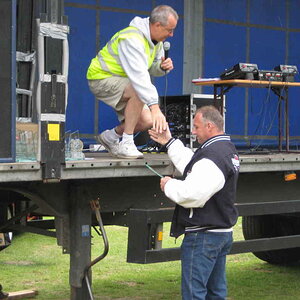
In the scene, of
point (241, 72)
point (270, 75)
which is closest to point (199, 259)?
point (241, 72)

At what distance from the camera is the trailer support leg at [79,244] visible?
584 centimetres

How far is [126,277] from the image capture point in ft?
28.2

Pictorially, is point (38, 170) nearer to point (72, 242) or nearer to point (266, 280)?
point (72, 242)

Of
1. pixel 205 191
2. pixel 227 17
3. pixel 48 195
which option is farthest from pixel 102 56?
pixel 227 17

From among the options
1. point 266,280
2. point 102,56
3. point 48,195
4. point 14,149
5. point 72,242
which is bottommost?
point 266,280

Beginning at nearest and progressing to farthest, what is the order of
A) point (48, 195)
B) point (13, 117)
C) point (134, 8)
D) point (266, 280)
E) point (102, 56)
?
point (13, 117) → point (48, 195) → point (102, 56) → point (266, 280) → point (134, 8)

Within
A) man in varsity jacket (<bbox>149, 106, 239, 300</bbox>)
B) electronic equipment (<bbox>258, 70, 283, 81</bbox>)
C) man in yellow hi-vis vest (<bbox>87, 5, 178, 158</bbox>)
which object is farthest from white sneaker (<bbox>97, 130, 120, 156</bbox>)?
electronic equipment (<bbox>258, 70, 283, 81</bbox>)

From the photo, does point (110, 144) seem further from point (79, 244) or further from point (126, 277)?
point (126, 277)

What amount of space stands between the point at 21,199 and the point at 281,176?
232cm

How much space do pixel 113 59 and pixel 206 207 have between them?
5.32 feet

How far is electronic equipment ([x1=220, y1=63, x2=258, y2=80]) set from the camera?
26.0 ft

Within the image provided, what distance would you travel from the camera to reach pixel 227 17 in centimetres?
1002

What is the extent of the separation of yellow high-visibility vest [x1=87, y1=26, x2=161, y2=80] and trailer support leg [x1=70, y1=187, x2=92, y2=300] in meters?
1.05

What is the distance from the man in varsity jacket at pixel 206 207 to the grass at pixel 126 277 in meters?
2.40
